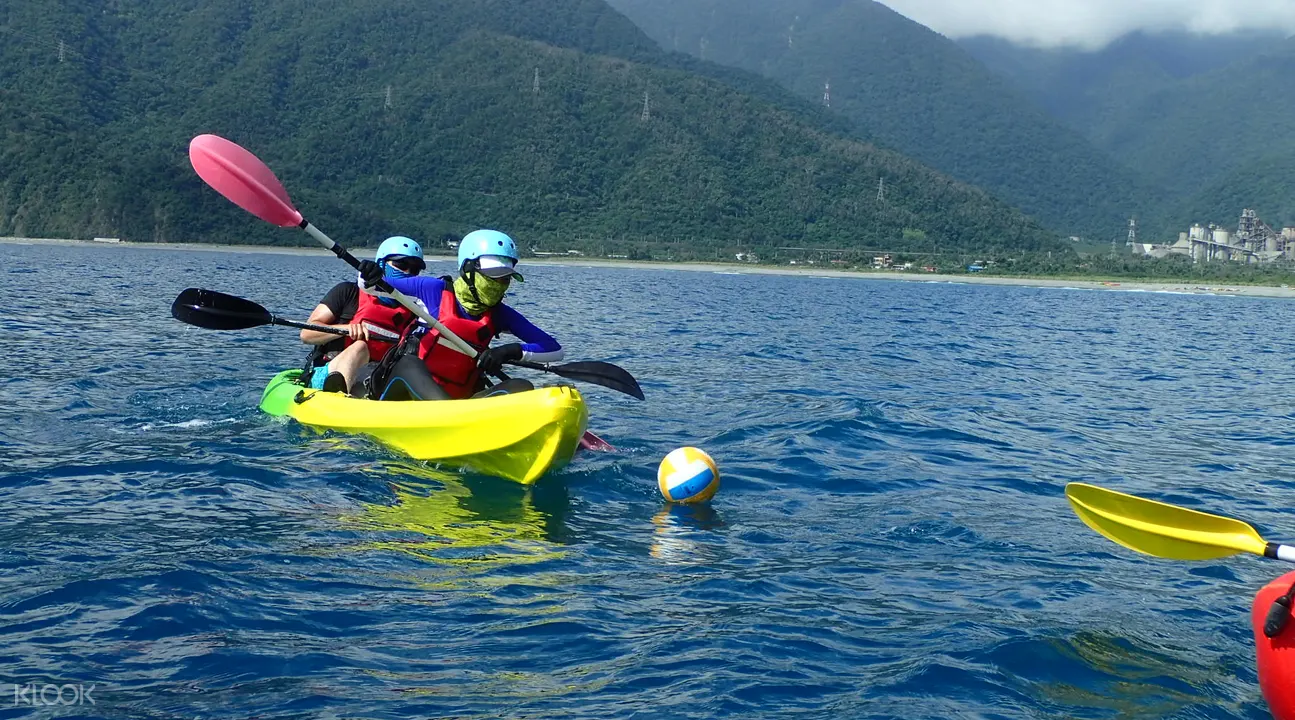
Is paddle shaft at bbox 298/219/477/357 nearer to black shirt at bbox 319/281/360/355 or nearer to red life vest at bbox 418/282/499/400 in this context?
red life vest at bbox 418/282/499/400

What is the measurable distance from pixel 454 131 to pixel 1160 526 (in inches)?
5127

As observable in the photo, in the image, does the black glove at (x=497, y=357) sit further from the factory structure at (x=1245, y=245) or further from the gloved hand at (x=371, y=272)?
the factory structure at (x=1245, y=245)

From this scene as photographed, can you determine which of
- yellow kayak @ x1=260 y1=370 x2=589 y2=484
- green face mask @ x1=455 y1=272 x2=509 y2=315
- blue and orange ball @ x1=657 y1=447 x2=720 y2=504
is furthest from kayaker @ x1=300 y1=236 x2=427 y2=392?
blue and orange ball @ x1=657 y1=447 x2=720 y2=504

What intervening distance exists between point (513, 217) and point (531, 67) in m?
35.0

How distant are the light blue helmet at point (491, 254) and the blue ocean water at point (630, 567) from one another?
1573 millimetres

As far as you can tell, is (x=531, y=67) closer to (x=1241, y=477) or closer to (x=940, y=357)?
(x=940, y=357)

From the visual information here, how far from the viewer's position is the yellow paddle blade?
18.3 feet

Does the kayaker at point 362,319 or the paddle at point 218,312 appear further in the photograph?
the paddle at point 218,312

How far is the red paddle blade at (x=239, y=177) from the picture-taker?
9656 mm

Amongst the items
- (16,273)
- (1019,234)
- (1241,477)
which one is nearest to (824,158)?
(1019,234)

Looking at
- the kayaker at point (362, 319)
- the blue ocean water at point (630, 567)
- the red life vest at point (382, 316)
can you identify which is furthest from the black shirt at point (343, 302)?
the blue ocean water at point (630, 567)

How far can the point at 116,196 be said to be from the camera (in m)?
85.8

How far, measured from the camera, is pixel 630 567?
6.60 metres

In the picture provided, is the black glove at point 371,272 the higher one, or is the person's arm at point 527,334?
the black glove at point 371,272
